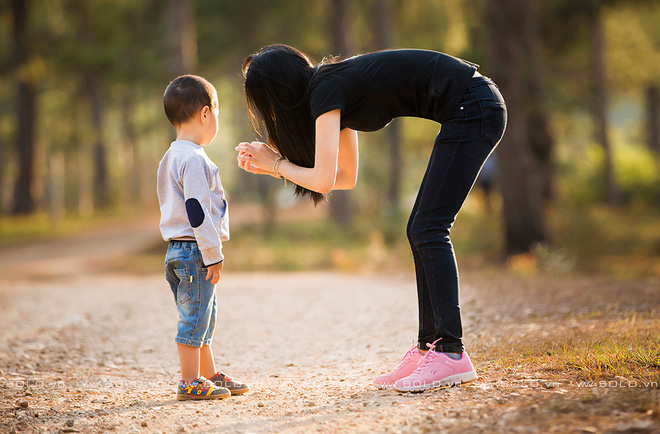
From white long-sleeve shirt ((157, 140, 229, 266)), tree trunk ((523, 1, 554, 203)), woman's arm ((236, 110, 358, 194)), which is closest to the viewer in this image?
woman's arm ((236, 110, 358, 194))

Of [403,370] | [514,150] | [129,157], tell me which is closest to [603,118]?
[514,150]

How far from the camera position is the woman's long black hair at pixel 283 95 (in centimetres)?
304

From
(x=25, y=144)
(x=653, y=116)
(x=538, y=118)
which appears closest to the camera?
(x=538, y=118)

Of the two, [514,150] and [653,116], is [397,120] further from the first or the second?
[653,116]

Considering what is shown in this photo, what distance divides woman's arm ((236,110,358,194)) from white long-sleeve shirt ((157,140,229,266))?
216mm

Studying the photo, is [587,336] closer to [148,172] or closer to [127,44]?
[127,44]

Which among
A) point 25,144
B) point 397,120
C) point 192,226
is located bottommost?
point 192,226

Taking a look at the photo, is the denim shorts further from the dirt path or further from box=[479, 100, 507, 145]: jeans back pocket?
box=[479, 100, 507, 145]: jeans back pocket

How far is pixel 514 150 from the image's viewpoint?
31.3 feet

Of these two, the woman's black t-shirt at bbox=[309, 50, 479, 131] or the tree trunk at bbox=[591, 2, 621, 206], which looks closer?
the woman's black t-shirt at bbox=[309, 50, 479, 131]

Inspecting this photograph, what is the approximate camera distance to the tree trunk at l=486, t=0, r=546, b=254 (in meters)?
9.56

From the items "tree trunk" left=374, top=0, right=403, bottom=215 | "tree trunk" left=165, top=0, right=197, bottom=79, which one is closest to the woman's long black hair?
"tree trunk" left=165, top=0, right=197, bottom=79

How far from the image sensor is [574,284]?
6.54m

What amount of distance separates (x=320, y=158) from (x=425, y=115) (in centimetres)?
58
